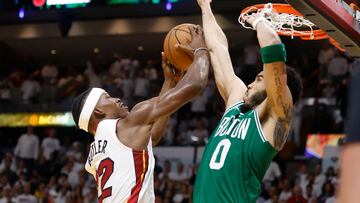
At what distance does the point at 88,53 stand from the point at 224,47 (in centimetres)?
1763

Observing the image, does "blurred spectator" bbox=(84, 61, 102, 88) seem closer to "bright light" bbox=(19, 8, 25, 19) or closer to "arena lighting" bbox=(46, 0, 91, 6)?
"arena lighting" bbox=(46, 0, 91, 6)

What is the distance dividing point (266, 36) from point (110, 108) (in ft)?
3.83

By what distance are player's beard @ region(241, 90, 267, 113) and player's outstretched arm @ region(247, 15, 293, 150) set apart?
0.49 ft

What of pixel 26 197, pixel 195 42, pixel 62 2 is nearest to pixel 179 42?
pixel 195 42

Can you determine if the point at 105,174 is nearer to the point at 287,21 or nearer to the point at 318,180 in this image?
the point at 287,21

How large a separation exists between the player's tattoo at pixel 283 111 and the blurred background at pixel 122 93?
6507 millimetres

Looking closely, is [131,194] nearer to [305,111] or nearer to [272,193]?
[272,193]

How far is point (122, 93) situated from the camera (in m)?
16.5

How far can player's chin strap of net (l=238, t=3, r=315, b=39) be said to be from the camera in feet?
15.2

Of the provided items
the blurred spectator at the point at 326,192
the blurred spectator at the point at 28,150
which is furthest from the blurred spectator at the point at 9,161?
the blurred spectator at the point at 326,192

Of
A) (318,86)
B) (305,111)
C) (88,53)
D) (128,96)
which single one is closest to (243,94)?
(305,111)

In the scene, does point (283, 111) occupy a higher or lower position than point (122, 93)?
higher

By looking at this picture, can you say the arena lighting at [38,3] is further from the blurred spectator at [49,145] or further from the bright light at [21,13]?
the blurred spectator at [49,145]

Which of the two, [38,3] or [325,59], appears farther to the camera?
[38,3]
